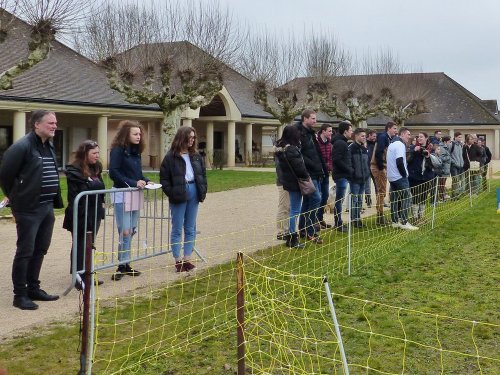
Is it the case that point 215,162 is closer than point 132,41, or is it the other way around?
point 132,41

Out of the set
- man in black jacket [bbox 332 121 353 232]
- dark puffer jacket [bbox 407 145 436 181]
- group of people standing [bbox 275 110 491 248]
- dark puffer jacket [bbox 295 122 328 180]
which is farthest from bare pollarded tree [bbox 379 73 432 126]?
dark puffer jacket [bbox 295 122 328 180]

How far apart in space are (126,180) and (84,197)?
778 millimetres

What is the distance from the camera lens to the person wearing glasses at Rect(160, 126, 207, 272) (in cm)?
743

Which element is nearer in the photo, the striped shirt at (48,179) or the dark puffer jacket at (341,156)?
the striped shirt at (48,179)

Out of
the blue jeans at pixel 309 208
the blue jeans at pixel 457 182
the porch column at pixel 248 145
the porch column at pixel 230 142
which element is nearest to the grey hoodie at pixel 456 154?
the blue jeans at pixel 457 182

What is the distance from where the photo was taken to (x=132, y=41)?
2477 cm

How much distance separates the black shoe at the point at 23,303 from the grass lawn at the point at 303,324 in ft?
2.25

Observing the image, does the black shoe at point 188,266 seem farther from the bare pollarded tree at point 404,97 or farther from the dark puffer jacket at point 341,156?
the bare pollarded tree at point 404,97

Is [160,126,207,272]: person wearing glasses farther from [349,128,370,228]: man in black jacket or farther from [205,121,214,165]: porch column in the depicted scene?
[205,121,214,165]: porch column

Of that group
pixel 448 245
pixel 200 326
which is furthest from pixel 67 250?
pixel 448 245

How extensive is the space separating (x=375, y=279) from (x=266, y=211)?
22.7 feet

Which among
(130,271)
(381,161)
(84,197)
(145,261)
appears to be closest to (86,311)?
(84,197)

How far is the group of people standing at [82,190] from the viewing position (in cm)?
605

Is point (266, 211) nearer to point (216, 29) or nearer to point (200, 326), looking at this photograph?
point (200, 326)
